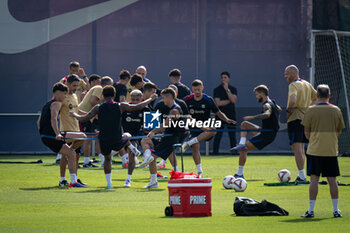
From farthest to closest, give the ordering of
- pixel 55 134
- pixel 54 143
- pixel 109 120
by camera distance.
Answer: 1. pixel 54 143
2. pixel 55 134
3. pixel 109 120

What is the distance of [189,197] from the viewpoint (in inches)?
414

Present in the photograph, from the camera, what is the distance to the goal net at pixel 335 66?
25.8m

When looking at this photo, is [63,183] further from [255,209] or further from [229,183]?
[255,209]

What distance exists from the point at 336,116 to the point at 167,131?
472 cm

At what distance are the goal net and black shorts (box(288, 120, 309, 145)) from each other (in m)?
9.80

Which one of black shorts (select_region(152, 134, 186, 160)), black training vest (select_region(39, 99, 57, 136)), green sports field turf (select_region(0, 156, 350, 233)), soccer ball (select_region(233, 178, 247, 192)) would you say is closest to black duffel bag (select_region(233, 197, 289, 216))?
green sports field turf (select_region(0, 156, 350, 233))

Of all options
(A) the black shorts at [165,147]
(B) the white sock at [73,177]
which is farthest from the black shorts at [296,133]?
(B) the white sock at [73,177]

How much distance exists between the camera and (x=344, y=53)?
26484 mm

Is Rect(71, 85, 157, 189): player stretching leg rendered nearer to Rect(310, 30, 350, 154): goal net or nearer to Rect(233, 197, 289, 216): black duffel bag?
Rect(233, 197, 289, 216): black duffel bag

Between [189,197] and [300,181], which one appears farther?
[300,181]

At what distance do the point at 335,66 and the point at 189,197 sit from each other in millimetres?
17039

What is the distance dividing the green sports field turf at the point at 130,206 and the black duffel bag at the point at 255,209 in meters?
0.21

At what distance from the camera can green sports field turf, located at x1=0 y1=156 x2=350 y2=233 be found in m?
9.65

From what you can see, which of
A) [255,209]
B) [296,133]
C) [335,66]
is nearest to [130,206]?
[255,209]
